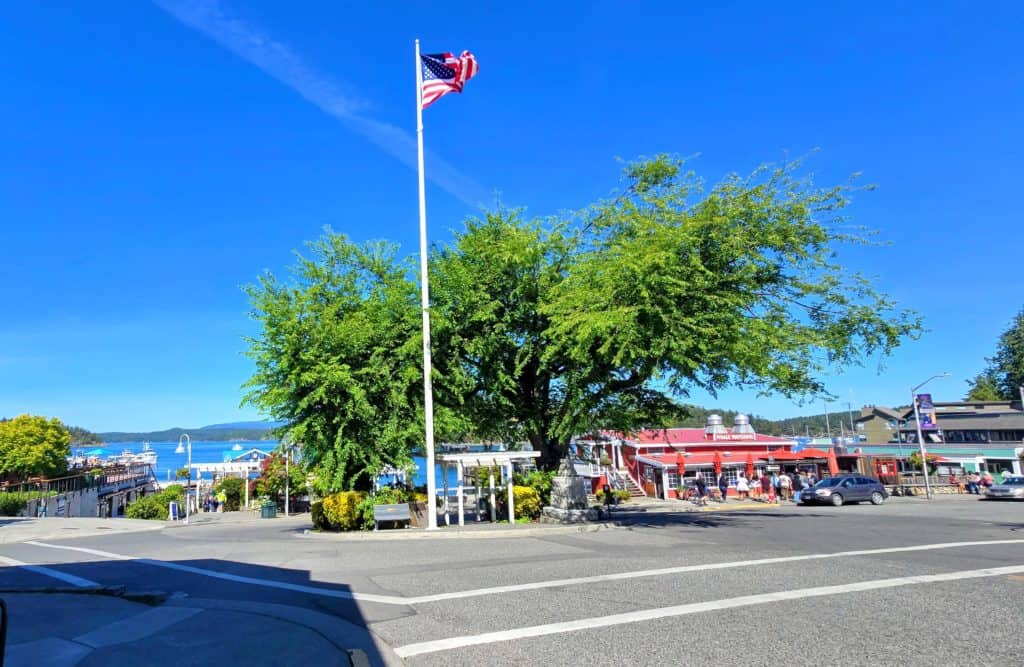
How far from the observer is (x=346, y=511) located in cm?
1814

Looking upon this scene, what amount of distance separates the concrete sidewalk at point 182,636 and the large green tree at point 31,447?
52.1 metres

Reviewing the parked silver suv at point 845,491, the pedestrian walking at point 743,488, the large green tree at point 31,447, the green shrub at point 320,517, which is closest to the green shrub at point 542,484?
the green shrub at point 320,517

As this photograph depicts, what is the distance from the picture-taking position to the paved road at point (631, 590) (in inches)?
229

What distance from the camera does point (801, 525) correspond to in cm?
1817

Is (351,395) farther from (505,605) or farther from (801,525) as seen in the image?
(801,525)

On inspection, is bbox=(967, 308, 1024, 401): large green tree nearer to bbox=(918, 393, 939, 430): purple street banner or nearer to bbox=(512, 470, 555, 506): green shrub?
bbox=(918, 393, 939, 430): purple street banner

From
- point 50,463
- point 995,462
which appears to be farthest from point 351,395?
point 995,462

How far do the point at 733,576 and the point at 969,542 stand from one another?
26.2 ft

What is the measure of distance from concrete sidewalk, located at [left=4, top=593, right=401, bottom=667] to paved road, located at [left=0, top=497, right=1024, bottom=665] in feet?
0.67

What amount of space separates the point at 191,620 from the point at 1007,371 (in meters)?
113

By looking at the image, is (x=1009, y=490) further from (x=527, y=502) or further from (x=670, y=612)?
(x=670, y=612)

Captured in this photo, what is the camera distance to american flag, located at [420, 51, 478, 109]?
1897 centimetres

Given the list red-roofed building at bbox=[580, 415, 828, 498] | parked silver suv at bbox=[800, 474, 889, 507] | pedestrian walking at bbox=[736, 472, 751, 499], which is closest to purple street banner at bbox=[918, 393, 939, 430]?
red-roofed building at bbox=[580, 415, 828, 498]

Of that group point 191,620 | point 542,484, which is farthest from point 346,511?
point 191,620
